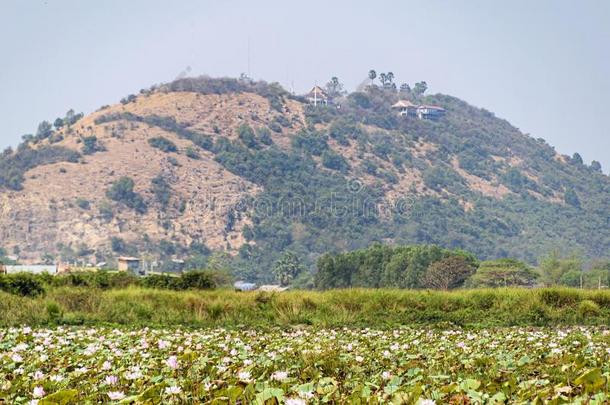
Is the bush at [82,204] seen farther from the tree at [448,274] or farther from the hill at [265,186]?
the tree at [448,274]

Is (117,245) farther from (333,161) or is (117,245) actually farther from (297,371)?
(297,371)

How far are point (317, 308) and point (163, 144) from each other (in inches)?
5249

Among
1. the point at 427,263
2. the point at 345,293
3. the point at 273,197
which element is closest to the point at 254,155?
the point at 273,197

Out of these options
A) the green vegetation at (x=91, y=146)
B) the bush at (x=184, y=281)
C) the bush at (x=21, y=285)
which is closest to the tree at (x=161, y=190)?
the green vegetation at (x=91, y=146)

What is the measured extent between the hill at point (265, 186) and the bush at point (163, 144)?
15 centimetres

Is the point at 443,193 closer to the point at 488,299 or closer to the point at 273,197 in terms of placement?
the point at 273,197

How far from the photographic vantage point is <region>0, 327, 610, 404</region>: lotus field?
5695 millimetres

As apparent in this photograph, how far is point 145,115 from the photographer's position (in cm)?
16300

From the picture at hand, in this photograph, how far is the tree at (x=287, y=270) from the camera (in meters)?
111

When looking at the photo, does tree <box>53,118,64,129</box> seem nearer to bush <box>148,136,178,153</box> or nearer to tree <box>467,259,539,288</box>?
bush <box>148,136,178,153</box>

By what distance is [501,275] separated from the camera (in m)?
60.1

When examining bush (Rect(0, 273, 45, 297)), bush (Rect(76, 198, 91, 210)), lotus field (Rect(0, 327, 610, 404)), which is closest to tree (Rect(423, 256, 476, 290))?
bush (Rect(0, 273, 45, 297))

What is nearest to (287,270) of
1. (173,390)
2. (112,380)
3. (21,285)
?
(21,285)

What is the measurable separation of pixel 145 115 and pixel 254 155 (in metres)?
18.9
